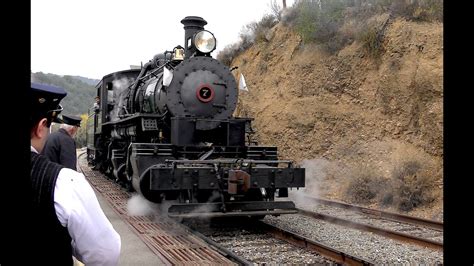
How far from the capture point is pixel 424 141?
36.3 feet

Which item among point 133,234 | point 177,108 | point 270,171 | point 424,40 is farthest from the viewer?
point 424,40

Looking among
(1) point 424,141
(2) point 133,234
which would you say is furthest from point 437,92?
(2) point 133,234

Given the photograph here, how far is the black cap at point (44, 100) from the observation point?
1.61 m

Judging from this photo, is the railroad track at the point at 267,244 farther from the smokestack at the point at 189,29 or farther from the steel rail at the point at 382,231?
the smokestack at the point at 189,29

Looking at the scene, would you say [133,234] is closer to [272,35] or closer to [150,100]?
[150,100]

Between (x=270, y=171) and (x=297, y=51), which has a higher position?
(x=297, y=51)

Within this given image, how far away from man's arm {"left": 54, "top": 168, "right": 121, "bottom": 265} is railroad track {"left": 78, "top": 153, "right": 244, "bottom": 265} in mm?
2916

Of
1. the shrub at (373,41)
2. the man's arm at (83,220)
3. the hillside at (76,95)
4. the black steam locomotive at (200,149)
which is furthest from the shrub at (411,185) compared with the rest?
the hillside at (76,95)

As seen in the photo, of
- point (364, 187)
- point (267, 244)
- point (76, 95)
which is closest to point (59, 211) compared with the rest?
point (267, 244)

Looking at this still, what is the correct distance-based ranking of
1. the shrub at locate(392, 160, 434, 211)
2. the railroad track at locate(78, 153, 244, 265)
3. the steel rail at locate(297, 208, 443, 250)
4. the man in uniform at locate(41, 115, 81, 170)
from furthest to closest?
the shrub at locate(392, 160, 434, 211)
the steel rail at locate(297, 208, 443, 250)
the man in uniform at locate(41, 115, 81, 170)
the railroad track at locate(78, 153, 244, 265)

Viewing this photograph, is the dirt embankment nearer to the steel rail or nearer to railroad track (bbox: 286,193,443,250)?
railroad track (bbox: 286,193,443,250)

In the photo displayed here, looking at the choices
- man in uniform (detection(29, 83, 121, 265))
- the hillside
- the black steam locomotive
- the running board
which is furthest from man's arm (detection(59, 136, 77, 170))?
the hillside

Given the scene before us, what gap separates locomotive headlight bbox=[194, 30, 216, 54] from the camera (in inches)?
301

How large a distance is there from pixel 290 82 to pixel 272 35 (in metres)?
3.52
